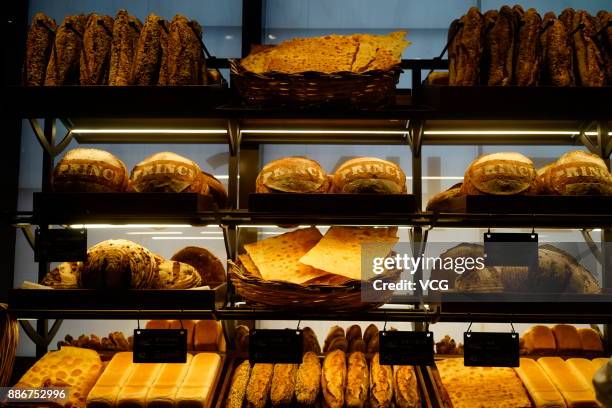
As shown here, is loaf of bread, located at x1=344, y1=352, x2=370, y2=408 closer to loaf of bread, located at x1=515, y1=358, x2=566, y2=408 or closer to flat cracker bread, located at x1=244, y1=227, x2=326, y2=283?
flat cracker bread, located at x1=244, y1=227, x2=326, y2=283

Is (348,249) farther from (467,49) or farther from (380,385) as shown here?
(467,49)

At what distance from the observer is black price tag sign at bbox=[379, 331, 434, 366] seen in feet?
7.09

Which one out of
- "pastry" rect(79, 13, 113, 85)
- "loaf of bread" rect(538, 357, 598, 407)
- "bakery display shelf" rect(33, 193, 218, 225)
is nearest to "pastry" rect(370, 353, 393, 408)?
"loaf of bread" rect(538, 357, 598, 407)

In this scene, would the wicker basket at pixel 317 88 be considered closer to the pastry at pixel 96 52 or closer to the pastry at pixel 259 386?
the pastry at pixel 96 52

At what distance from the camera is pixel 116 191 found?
2314 mm

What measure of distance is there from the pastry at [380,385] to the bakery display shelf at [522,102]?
106 cm

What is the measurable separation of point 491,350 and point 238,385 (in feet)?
3.27

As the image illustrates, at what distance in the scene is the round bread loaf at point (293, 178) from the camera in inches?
89.1

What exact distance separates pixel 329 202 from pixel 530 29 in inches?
44.6

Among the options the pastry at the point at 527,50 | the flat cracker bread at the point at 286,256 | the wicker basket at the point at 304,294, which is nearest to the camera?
the wicker basket at the point at 304,294

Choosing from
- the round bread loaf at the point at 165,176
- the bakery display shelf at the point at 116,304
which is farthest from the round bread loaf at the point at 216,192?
the bakery display shelf at the point at 116,304

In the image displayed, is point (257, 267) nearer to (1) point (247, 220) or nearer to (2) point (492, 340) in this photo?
(1) point (247, 220)

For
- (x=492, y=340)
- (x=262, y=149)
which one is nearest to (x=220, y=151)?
(x=262, y=149)

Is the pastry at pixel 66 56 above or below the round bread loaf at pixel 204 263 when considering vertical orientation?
above
